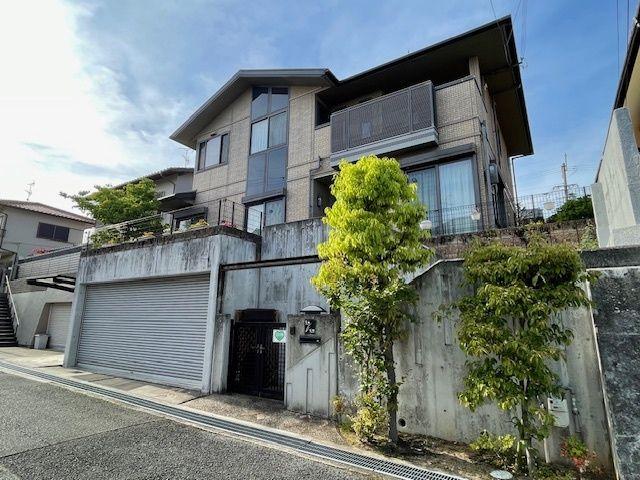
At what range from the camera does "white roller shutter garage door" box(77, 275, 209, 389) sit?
9.45 m

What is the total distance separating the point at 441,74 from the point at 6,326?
82.2 ft

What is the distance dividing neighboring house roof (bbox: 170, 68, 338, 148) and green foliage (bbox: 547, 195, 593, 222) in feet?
33.8

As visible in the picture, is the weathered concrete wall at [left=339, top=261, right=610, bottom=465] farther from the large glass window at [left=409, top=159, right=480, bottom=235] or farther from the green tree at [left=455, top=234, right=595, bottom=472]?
the large glass window at [left=409, top=159, right=480, bottom=235]

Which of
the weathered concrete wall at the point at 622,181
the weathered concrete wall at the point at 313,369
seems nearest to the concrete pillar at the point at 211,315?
the weathered concrete wall at the point at 313,369

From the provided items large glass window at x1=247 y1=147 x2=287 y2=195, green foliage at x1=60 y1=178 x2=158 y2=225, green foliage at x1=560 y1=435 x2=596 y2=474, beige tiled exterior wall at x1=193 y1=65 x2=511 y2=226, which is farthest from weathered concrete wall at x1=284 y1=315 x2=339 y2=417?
green foliage at x1=60 y1=178 x2=158 y2=225

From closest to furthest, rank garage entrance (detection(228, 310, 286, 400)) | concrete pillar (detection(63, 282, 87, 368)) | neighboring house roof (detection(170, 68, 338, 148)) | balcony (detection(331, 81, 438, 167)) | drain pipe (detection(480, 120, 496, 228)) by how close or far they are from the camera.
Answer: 1. garage entrance (detection(228, 310, 286, 400))
2. drain pipe (detection(480, 120, 496, 228))
3. balcony (detection(331, 81, 438, 167))
4. concrete pillar (detection(63, 282, 87, 368))
5. neighboring house roof (detection(170, 68, 338, 148))

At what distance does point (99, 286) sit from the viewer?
41.1 ft

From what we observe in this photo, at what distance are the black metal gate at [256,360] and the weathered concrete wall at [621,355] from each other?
5.83m

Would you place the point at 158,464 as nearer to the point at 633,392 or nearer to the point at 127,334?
the point at 633,392

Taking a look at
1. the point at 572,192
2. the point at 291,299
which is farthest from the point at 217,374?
the point at 572,192

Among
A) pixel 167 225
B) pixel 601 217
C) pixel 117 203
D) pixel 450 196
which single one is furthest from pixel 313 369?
pixel 117 203

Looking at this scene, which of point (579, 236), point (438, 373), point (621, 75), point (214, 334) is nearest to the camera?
point (438, 373)

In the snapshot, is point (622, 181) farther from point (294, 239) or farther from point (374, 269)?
point (294, 239)

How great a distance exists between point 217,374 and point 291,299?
275 centimetres
